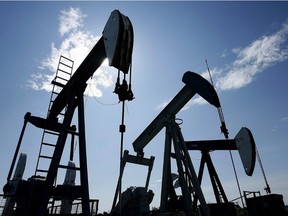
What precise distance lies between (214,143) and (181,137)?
234 inches

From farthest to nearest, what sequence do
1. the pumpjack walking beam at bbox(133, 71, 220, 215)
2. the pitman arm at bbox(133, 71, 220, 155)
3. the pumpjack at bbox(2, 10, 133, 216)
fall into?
the pitman arm at bbox(133, 71, 220, 155) < the pumpjack walking beam at bbox(133, 71, 220, 215) < the pumpjack at bbox(2, 10, 133, 216)

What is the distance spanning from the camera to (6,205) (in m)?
7.27

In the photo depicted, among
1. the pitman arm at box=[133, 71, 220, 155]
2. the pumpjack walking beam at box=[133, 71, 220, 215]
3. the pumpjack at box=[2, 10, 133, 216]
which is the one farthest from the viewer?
the pitman arm at box=[133, 71, 220, 155]

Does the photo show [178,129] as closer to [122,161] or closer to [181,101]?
[181,101]

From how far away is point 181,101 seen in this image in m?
8.83

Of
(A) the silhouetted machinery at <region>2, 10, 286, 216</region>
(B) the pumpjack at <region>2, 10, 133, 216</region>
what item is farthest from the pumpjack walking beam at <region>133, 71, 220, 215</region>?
(B) the pumpjack at <region>2, 10, 133, 216</region>

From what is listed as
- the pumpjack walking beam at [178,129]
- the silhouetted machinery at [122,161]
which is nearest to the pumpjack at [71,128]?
the silhouetted machinery at [122,161]

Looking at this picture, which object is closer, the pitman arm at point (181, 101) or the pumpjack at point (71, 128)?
the pumpjack at point (71, 128)

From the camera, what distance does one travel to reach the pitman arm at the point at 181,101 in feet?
26.4

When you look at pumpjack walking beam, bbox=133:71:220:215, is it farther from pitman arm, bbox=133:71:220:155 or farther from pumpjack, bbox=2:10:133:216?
pumpjack, bbox=2:10:133:216

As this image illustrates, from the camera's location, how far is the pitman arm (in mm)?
8039

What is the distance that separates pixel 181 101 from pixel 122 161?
438 centimetres

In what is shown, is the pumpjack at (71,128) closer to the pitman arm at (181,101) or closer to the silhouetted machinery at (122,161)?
the silhouetted machinery at (122,161)

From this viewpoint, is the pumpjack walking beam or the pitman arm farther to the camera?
the pitman arm
